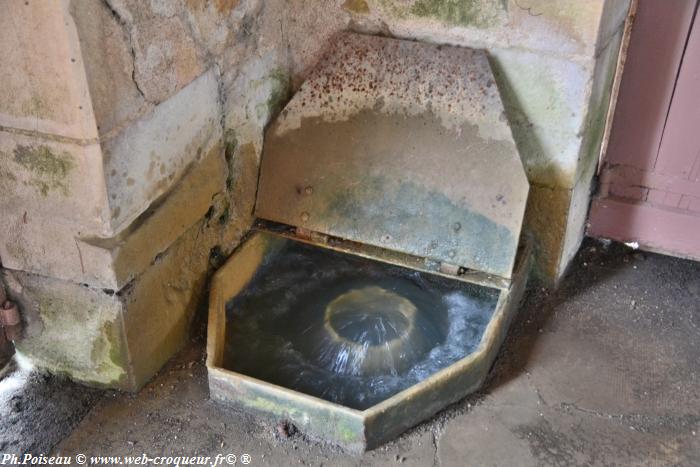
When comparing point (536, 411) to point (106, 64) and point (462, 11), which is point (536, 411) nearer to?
point (462, 11)

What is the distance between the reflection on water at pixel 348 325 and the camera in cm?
243

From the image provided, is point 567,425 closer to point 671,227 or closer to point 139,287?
point 671,227

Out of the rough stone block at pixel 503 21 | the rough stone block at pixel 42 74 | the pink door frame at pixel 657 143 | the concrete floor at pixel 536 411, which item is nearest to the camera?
the rough stone block at pixel 42 74

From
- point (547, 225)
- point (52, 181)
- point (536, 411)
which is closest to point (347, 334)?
point (536, 411)

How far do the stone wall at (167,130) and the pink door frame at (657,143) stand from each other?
0.12m

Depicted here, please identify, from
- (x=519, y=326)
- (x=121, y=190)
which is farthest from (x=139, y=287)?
(x=519, y=326)

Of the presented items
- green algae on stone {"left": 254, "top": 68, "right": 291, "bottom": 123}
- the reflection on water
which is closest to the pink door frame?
the reflection on water

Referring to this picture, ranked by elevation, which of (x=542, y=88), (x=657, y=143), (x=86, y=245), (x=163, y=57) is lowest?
(x=86, y=245)

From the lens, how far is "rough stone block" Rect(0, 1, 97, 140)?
177 cm

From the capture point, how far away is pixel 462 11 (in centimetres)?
253

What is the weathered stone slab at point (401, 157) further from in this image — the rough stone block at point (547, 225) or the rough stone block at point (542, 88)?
the rough stone block at point (547, 225)

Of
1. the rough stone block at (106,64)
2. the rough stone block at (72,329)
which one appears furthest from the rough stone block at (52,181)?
the rough stone block at (72,329)

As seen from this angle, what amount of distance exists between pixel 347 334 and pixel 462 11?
118 cm

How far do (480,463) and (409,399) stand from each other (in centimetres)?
28
